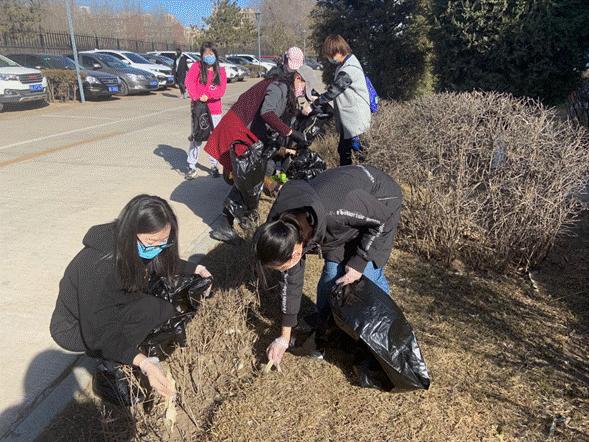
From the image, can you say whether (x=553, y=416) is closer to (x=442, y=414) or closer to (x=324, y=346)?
(x=442, y=414)

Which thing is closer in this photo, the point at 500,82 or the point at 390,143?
the point at 390,143

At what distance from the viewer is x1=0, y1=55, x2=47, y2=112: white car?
1198 centimetres

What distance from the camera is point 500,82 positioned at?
8.67 meters

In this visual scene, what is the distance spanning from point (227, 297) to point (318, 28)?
35.4 feet

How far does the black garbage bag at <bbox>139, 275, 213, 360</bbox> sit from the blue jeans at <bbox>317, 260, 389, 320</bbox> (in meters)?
0.66

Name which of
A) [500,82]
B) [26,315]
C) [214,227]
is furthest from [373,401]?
[500,82]

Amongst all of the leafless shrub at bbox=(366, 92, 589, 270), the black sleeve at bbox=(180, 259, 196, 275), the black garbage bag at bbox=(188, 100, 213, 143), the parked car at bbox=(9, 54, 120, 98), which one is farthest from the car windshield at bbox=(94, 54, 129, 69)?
the black sleeve at bbox=(180, 259, 196, 275)

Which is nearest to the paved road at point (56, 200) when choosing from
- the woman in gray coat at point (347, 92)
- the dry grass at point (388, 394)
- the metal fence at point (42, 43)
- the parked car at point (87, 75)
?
the dry grass at point (388, 394)

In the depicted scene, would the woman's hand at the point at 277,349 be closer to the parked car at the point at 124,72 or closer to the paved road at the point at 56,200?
the paved road at the point at 56,200

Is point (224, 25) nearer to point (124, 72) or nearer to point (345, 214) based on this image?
point (124, 72)

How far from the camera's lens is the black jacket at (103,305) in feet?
7.02

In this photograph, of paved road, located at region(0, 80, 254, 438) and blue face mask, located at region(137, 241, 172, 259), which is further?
paved road, located at region(0, 80, 254, 438)

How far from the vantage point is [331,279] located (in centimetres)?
283

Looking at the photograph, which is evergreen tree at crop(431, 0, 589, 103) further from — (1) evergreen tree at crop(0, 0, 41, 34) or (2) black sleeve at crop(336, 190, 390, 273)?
(1) evergreen tree at crop(0, 0, 41, 34)
